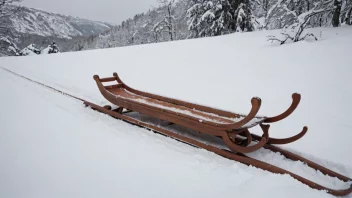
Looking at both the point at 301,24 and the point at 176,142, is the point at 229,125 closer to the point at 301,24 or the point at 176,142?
the point at 176,142

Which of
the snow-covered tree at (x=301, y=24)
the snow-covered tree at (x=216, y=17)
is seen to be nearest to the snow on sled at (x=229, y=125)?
the snow-covered tree at (x=301, y=24)

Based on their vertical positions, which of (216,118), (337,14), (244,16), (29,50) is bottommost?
(216,118)

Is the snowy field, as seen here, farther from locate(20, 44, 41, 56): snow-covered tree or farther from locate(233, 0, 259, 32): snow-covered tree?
locate(20, 44, 41, 56): snow-covered tree

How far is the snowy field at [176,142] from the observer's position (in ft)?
8.06

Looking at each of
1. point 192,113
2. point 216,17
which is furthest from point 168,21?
point 192,113

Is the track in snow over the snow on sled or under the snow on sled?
under

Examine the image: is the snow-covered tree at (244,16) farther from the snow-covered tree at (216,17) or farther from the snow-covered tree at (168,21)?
the snow-covered tree at (168,21)

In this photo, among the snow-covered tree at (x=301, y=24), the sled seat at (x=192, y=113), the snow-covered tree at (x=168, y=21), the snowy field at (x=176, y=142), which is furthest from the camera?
the snow-covered tree at (x=168, y=21)

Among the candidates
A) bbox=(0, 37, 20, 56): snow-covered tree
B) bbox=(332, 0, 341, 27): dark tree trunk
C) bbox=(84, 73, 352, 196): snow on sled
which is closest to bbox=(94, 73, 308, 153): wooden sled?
bbox=(84, 73, 352, 196): snow on sled

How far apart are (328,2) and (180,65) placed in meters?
6.04

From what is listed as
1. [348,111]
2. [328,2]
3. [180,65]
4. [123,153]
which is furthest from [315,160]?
[328,2]

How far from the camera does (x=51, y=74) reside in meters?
8.90

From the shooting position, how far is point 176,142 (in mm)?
3322

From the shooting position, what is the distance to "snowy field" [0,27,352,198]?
2.46 m
